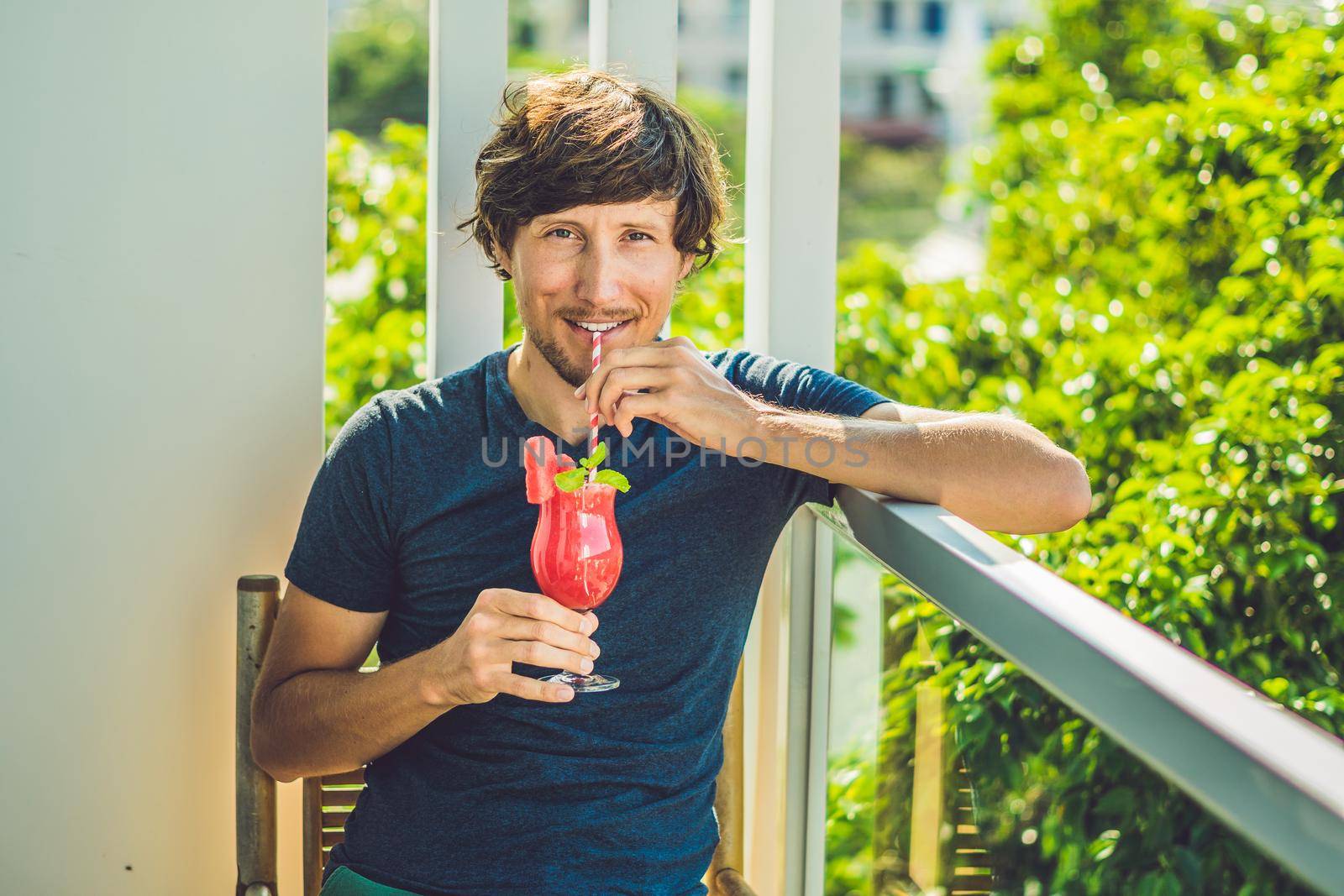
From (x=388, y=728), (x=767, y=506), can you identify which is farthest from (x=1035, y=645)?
(x=388, y=728)

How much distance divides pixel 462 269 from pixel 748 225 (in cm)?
55

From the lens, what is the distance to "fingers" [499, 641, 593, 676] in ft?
4.82

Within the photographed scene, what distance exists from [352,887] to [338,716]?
0.25 metres

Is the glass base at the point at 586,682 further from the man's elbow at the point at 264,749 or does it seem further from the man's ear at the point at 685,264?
the man's ear at the point at 685,264

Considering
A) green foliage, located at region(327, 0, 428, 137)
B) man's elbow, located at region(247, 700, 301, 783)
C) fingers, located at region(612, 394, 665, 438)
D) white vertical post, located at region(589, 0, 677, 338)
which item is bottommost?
man's elbow, located at region(247, 700, 301, 783)

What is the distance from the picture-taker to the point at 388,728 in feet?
5.49

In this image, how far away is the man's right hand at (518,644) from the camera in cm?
147

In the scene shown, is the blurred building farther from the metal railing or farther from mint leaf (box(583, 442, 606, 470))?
the metal railing

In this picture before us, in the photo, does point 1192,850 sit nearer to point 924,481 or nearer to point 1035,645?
point 1035,645

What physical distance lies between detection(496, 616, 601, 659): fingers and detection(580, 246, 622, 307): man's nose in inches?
22.8

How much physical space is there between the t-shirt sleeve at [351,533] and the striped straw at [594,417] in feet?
1.05

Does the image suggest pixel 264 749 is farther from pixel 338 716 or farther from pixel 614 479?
pixel 614 479

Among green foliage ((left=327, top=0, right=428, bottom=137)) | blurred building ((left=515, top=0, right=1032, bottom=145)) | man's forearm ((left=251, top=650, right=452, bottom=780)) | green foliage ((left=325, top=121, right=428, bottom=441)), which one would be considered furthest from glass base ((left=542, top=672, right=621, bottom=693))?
blurred building ((left=515, top=0, right=1032, bottom=145))

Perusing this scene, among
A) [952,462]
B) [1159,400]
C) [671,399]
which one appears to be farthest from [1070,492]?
[1159,400]
